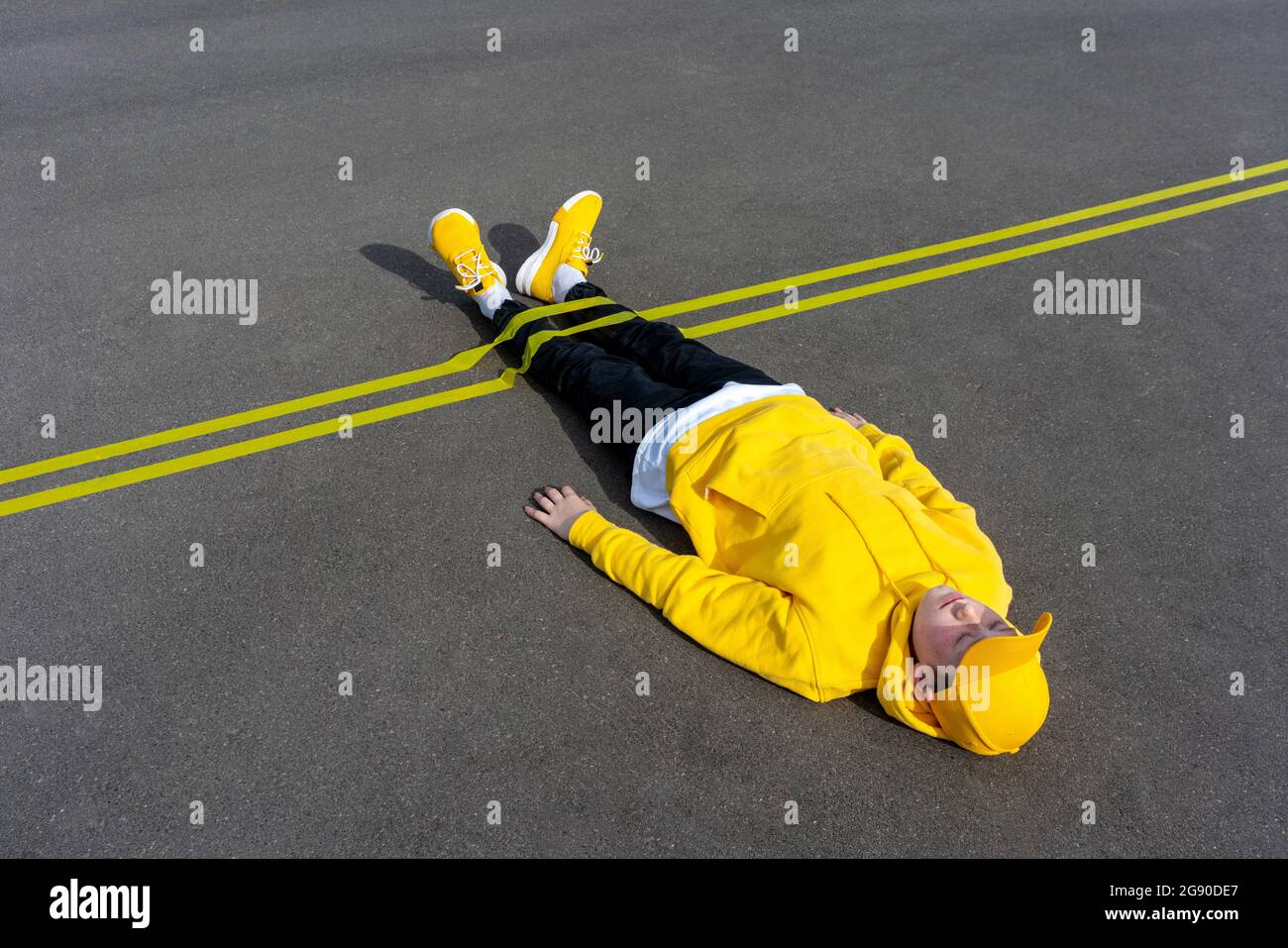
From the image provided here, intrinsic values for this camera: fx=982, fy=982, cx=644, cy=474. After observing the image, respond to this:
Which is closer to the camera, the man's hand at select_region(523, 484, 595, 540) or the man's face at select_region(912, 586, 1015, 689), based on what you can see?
the man's face at select_region(912, 586, 1015, 689)

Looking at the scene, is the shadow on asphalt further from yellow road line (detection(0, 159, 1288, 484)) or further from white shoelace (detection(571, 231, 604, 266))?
white shoelace (detection(571, 231, 604, 266))

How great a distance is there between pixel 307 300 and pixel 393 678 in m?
2.58

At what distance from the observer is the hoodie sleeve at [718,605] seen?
350 centimetres

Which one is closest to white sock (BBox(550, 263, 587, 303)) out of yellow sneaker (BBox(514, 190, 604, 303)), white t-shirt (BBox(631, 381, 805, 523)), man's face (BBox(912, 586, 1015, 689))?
yellow sneaker (BBox(514, 190, 604, 303))

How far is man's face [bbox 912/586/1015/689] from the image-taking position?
3.24 metres

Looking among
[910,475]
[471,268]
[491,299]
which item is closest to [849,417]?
[910,475]

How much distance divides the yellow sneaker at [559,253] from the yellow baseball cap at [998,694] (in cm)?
308

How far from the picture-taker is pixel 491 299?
512cm

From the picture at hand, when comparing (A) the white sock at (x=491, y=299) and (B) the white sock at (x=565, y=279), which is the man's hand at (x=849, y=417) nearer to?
(B) the white sock at (x=565, y=279)

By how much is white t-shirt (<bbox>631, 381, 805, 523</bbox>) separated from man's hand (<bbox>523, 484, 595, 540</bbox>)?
25 cm

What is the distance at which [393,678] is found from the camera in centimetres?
361

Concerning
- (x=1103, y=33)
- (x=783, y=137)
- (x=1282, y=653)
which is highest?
(x=1103, y=33)
